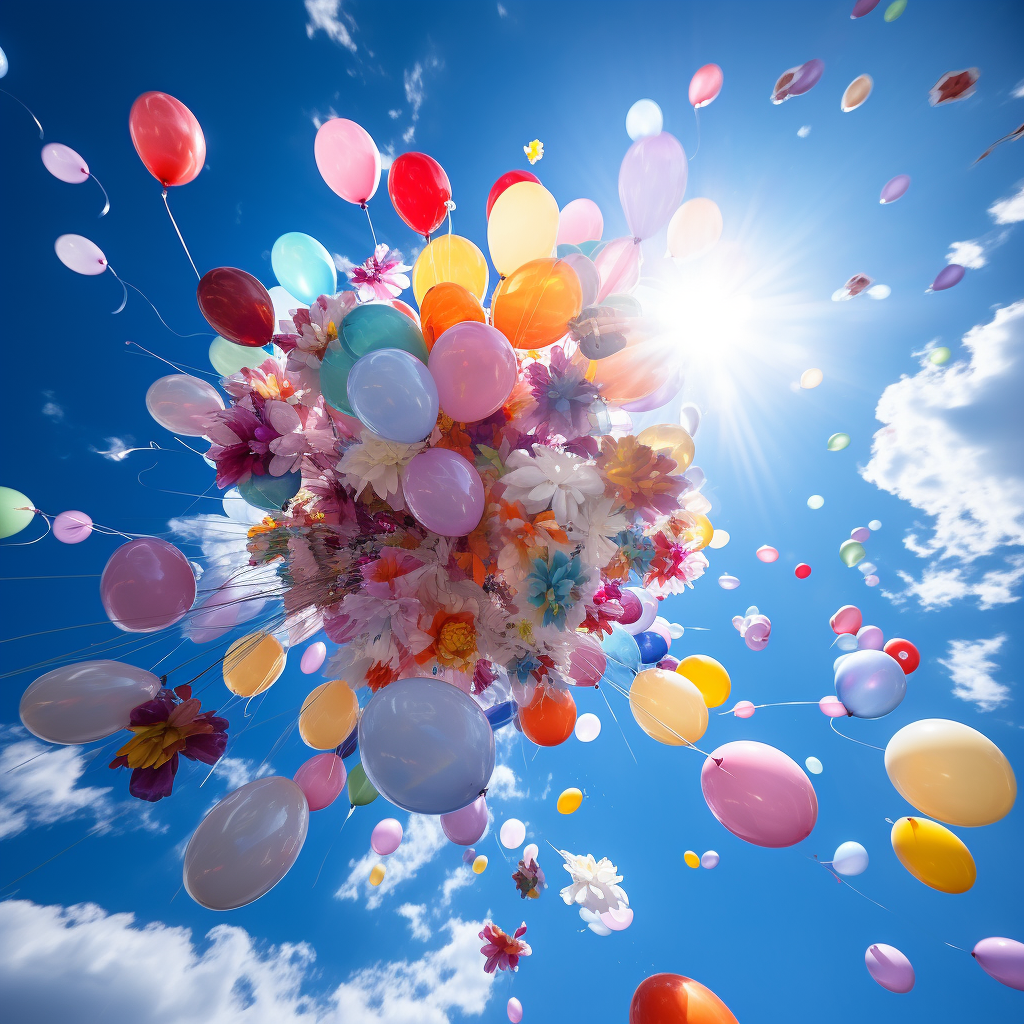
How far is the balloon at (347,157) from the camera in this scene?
1387 millimetres

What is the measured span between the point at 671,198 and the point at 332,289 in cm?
123

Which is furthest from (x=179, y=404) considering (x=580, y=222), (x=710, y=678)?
(x=710, y=678)

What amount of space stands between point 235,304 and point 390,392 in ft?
2.14

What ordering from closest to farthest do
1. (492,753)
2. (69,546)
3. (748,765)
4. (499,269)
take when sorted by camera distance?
(492,753) → (748,765) → (499,269) → (69,546)

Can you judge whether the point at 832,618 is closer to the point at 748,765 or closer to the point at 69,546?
the point at 748,765

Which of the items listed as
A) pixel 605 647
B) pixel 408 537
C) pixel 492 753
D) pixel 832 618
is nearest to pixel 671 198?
pixel 408 537

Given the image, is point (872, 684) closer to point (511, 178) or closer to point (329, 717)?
point (329, 717)

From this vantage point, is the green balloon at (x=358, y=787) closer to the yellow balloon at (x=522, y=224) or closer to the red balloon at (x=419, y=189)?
the yellow balloon at (x=522, y=224)

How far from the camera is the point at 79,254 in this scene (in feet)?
5.14

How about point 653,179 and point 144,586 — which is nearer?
point 144,586

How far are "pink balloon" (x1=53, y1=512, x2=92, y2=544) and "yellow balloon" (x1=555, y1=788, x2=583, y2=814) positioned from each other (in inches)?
95.2

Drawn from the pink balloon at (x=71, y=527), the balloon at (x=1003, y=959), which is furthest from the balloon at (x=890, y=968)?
the pink balloon at (x=71, y=527)

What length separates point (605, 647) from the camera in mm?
1406

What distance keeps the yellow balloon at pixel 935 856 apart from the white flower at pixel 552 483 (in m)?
1.64
